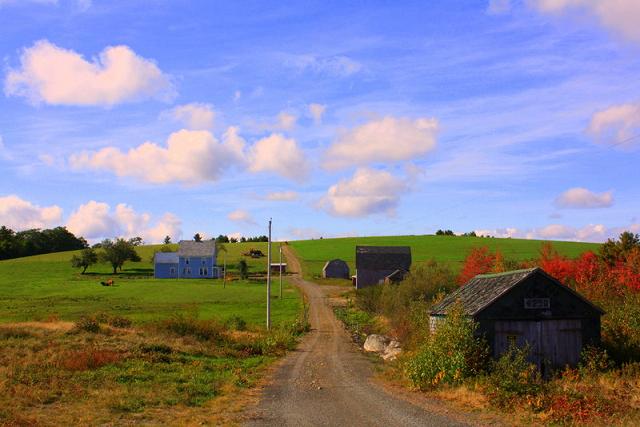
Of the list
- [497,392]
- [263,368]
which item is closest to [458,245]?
[263,368]

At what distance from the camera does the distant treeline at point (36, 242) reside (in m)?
147

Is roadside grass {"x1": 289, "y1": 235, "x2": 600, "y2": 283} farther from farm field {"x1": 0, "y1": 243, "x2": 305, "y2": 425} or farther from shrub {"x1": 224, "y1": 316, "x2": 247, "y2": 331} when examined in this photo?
shrub {"x1": 224, "y1": 316, "x2": 247, "y2": 331}

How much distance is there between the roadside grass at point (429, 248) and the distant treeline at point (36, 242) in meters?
65.0

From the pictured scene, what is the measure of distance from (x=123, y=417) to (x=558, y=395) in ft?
45.0

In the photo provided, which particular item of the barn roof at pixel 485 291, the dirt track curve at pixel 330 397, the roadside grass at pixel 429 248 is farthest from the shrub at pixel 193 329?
the roadside grass at pixel 429 248

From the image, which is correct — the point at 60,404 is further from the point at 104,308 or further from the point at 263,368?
the point at 104,308

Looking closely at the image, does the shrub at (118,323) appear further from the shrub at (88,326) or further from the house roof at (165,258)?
the house roof at (165,258)

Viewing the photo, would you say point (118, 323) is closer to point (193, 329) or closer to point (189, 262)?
point (193, 329)

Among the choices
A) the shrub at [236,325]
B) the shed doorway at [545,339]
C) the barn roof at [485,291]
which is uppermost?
the barn roof at [485,291]

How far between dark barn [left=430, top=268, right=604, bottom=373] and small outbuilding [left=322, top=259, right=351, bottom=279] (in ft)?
267

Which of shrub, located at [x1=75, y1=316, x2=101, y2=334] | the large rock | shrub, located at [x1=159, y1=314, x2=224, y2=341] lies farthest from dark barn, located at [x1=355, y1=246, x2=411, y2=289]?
shrub, located at [x1=75, y1=316, x2=101, y2=334]

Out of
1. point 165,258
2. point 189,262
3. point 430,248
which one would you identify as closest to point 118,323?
point 165,258

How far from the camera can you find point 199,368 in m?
29.2

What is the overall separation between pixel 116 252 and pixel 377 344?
292 feet
